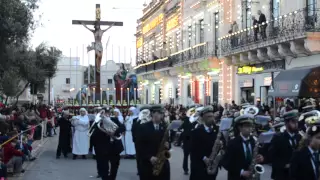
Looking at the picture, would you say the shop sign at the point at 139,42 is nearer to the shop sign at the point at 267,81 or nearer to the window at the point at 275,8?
Result: the shop sign at the point at 267,81

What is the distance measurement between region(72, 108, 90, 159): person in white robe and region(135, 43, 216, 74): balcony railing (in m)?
14.7

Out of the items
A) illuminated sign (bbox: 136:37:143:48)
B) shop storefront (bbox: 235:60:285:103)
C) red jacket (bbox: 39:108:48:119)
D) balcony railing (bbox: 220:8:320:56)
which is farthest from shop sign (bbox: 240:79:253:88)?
illuminated sign (bbox: 136:37:143:48)

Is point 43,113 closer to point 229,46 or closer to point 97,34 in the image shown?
point 97,34

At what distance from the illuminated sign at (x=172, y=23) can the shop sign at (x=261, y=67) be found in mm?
14468

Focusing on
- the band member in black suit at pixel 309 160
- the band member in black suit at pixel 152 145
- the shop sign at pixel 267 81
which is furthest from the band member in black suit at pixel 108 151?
the shop sign at pixel 267 81

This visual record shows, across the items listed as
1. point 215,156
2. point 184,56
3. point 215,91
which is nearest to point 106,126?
point 215,156

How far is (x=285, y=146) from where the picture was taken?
7805 mm

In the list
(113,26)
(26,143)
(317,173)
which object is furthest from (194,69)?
(317,173)

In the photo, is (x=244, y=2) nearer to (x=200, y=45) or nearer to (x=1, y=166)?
(x=200, y=45)

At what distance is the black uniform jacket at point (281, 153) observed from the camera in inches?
307

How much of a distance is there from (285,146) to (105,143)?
5.43 metres

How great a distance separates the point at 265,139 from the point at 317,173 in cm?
226

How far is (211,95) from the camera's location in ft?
114

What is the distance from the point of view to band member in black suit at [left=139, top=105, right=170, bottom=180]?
28.8 ft
